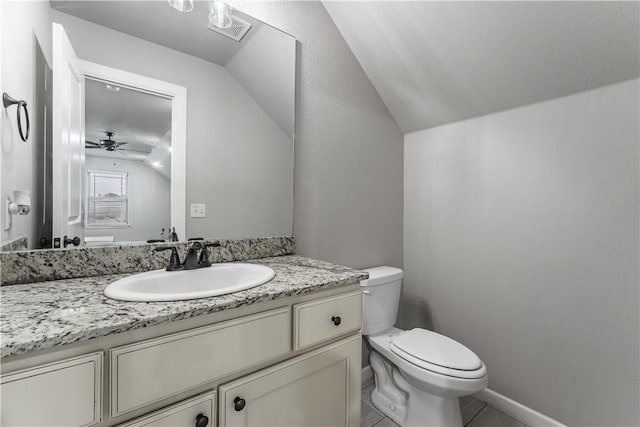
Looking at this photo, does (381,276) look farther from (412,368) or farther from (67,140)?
(67,140)

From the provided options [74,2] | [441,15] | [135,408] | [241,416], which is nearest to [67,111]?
[74,2]

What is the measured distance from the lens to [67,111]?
1.00m

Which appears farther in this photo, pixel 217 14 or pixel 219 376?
pixel 217 14

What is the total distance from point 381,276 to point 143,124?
1412 millimetres

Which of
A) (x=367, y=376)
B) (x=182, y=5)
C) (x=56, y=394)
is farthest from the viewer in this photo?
(x=367, y=376)

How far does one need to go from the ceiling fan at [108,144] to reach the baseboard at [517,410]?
2282 mm

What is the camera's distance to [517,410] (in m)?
1.51

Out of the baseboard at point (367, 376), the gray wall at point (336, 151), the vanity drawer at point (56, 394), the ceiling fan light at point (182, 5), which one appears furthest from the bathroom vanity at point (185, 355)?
the ceiling fan light at point (182, 5)

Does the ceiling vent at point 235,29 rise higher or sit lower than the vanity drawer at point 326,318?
higher

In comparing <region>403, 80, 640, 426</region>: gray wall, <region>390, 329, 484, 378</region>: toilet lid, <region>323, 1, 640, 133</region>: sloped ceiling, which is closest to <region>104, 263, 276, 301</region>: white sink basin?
<region>390, 329, 484, 378</region>: toilet lid

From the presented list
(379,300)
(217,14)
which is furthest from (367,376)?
(217,14)

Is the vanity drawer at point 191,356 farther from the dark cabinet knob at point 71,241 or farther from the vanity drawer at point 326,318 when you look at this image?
the dark cabinet knob at point 71,241

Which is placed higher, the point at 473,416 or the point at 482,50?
the point at 482,50

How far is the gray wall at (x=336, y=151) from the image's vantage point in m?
1.57
